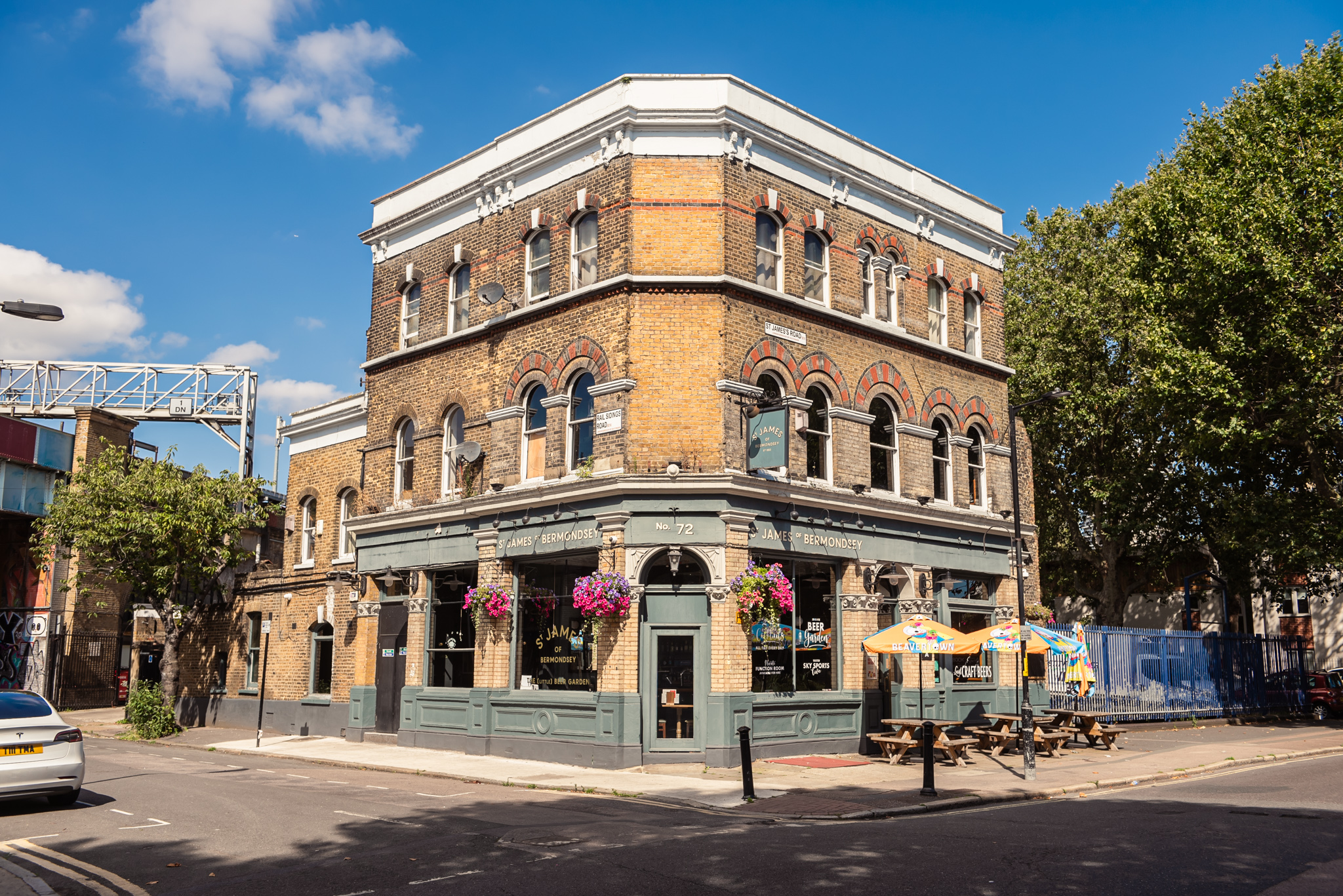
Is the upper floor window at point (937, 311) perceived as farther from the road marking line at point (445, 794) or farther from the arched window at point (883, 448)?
the road marking line at point (445, 794)

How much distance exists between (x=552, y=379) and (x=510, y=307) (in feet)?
7.73

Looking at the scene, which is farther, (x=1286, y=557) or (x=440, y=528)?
(x=1286, y=557)

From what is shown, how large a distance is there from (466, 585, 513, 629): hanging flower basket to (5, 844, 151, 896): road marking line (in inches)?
408

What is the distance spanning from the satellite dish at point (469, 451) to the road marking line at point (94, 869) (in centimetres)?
1210

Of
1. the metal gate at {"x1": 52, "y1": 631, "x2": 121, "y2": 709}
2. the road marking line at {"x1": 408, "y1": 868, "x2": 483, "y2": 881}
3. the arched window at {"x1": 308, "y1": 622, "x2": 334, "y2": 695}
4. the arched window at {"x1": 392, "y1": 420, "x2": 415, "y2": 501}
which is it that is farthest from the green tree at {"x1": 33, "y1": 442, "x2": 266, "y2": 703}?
the road marking line at {"x1": 408, "y1": 868, "x2": 483, "y2": 881}

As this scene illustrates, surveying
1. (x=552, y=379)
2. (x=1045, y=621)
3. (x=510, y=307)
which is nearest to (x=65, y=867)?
(x=552, y=379)

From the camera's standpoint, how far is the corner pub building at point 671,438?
60.4 ft

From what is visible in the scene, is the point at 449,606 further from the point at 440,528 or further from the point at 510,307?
the point at 510,307

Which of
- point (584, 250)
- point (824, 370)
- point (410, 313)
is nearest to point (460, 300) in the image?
point (410, 313)

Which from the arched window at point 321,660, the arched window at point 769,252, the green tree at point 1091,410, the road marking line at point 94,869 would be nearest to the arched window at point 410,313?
the arched window at point 321,660

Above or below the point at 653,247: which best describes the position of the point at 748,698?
below

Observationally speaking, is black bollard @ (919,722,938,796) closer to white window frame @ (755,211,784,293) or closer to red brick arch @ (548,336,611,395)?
red brick arch @ (548,336,611,395)

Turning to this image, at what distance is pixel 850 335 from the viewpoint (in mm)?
21672

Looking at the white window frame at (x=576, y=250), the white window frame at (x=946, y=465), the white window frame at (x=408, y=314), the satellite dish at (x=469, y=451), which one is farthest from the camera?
the white window frame at (x=408, y=314)
